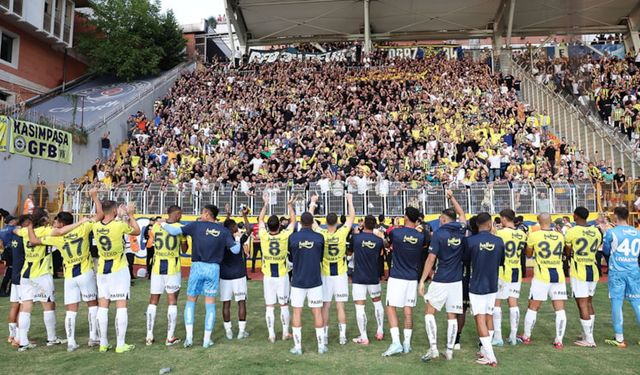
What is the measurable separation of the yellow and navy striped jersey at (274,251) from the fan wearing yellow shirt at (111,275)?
7.19ft

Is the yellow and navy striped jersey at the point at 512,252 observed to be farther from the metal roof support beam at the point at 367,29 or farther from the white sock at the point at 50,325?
the metal roof support beam at the point at 367,29

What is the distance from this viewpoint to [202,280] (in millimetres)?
7641

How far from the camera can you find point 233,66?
1350 inches

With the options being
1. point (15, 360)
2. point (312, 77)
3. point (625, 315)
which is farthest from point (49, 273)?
point (312, 77)

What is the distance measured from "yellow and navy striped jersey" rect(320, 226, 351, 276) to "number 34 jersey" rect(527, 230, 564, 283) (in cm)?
333

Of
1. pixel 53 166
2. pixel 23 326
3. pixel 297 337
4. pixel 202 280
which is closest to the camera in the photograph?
pixel 297 337

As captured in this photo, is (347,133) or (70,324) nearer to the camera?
(70,324)

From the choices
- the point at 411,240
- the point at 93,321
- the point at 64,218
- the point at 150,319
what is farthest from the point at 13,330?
the point at 411,240

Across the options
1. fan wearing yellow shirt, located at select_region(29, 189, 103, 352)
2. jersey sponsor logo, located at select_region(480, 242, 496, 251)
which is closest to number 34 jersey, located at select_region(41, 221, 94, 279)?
fan wearing yellow shirt, located at select_region(29, 189, 103, 352)

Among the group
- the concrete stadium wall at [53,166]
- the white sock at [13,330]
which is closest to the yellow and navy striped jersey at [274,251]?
the white sock at [13,330]

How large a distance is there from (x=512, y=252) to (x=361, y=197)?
33.5 feet

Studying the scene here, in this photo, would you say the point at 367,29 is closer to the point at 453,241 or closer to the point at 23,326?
the point at 453,241

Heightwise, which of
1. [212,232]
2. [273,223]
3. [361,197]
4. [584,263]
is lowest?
[584,263]

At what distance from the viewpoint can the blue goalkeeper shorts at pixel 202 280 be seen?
25.0 ft
